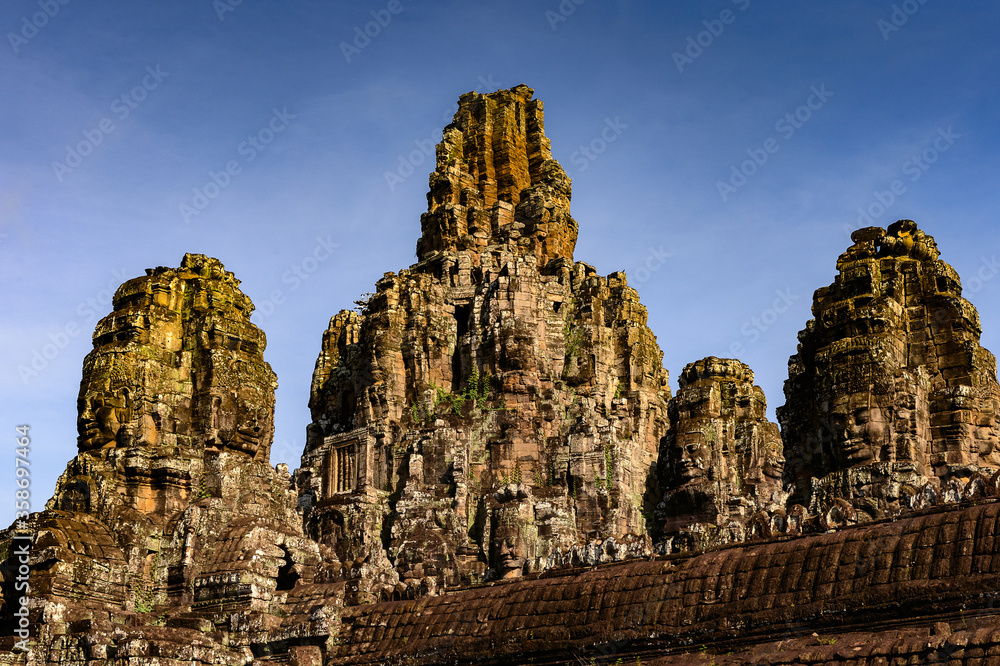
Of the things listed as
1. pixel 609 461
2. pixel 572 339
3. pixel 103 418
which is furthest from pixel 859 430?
pixel 572 339

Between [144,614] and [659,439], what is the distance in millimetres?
31911

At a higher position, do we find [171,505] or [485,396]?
[485,396]

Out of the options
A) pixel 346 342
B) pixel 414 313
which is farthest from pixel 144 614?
pixel 346 342

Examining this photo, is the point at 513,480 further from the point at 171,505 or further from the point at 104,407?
the point at 104,407

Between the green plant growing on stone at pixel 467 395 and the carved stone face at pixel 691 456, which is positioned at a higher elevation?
the green plant growing on stone at pixel 467 395

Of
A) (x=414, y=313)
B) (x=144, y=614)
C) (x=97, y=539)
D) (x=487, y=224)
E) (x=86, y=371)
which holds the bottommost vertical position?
(x=144, y=614)

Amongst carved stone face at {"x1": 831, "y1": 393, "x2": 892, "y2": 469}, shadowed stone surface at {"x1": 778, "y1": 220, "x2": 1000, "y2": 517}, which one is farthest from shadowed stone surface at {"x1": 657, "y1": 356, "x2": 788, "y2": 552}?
carved stone face at {"x1": 831, "y1": 393, "x2": 892, "y2": 469}

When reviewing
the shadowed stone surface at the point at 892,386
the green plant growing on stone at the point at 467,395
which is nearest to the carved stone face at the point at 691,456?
the green plant growing on stone at the point at 467,395

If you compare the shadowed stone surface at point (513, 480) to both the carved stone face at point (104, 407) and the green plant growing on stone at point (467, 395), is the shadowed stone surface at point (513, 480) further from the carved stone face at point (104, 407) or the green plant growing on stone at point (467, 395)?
the green plant growing on stone at point (467, 395)

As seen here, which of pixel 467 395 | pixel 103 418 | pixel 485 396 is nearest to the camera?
pixel 103 418

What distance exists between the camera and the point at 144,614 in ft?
86.7

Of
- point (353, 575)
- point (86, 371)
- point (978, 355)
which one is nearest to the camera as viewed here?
point (353, 575)

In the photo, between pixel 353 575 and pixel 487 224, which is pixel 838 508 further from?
pixel 487 224

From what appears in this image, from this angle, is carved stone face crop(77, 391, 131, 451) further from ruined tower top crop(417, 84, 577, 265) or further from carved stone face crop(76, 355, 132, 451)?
ruined tower top crop(417, 84, 577, 265)
